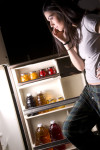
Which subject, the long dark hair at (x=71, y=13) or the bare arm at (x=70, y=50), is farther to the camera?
the bare arm at (x=70, y=50)

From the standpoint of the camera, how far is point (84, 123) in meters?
1.19

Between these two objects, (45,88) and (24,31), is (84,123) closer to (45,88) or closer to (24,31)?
(45,88)

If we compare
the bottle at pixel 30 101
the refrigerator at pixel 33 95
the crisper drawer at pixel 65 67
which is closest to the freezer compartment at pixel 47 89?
the refrigerator at pixel 33 95

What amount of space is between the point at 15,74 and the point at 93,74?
3.99 feet

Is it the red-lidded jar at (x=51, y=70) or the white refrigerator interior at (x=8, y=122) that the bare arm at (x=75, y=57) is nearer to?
the red-lidded jar at (x=51, y=70)

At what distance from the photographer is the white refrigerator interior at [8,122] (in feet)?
6.96

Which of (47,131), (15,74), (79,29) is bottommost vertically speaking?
(47,131)

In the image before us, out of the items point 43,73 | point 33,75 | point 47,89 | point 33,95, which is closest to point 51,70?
point 43,73

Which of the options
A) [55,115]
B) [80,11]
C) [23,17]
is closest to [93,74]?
[80,11]

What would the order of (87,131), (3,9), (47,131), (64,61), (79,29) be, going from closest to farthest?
(79,29), (87,131), (64,61), (47,131), (3,9)

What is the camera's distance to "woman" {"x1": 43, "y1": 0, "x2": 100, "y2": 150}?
99cm

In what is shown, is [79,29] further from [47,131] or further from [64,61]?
[47,131]

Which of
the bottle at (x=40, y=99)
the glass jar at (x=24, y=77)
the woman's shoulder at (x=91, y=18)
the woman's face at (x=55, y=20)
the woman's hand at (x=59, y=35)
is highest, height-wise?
the woman's face at (x=55, y=20)

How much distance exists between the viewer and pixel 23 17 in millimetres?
2385
